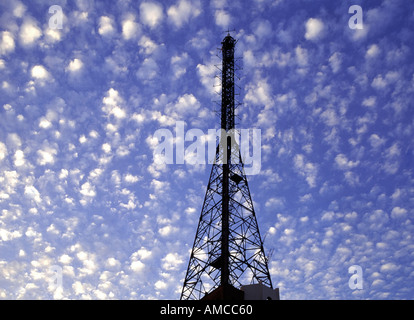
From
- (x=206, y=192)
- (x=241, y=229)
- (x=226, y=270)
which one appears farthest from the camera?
(x=206, y=192)

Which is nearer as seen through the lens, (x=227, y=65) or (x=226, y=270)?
(x=226, y=270)

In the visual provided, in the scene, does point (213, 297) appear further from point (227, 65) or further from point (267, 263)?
point (227, 65)
